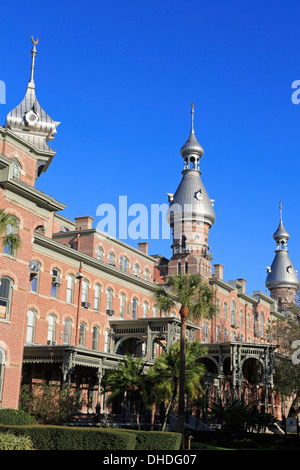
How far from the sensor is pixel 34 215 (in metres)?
30.6

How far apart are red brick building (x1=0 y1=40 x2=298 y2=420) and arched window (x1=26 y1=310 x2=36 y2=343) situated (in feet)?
0.21

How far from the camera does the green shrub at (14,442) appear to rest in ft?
54.0

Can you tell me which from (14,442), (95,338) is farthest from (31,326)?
(14,442)

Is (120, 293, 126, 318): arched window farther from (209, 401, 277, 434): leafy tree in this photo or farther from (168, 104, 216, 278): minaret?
(168, 104, 216, 278): minaret

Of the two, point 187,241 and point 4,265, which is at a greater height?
point 187,241

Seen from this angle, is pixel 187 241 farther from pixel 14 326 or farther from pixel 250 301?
pixel 14 326

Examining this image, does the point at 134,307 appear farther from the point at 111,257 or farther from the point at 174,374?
the point at 174,374

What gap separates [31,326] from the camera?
126 feet

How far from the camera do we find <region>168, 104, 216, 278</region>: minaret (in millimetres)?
70281

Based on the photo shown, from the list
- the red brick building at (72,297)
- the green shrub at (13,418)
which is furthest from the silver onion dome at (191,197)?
the green shrub at (13,418)

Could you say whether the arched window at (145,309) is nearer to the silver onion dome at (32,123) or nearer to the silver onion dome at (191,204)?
the silver onion dome at (32,123)

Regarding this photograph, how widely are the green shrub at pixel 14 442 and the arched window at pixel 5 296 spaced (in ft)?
35.5
